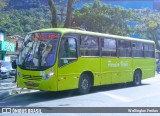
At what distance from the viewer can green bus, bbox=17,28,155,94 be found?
1211cm

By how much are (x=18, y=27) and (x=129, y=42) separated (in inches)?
1545

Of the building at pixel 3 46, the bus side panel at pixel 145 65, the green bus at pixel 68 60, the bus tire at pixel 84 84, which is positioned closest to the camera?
the green bus at pixel 68 60

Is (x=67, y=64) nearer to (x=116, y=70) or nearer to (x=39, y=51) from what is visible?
(x=39, y=51)

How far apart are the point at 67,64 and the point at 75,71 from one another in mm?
644

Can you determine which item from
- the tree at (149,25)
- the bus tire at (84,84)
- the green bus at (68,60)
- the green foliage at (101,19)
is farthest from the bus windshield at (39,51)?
the tree at (149,25)

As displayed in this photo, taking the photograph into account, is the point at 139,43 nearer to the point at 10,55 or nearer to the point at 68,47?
the point at 68,47

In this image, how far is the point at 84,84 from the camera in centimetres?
1380

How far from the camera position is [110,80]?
15805 millimetres

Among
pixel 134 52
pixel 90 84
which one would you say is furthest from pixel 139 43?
pixel 90 84

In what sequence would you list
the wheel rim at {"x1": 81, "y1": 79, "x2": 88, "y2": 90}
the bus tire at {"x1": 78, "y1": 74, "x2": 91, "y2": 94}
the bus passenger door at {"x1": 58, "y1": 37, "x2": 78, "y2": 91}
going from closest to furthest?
the bus passenger door at {"x1": 58, "y1": 37, "x2": 78, "y2": 91} → the bus tire at {"x1": 78, "y1": 74, "x2": 91, "y2": 94} → the wheel rim at {"x1": 81, "y1": 79, "x2": 88, "y2": 90}

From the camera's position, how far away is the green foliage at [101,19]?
1455 inches

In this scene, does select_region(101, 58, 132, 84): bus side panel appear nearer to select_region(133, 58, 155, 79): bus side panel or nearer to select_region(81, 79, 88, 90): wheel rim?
select_region(133, 58, 155, 79): bus side panel

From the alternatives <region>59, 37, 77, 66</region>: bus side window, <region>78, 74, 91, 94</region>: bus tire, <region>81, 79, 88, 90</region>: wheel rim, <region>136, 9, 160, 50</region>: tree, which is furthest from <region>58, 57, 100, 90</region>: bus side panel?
<region>136, 9, 160, 50</region>: tree

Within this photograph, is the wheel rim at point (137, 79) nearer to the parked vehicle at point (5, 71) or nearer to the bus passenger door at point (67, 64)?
the bus passenger door at point (67, 64)
